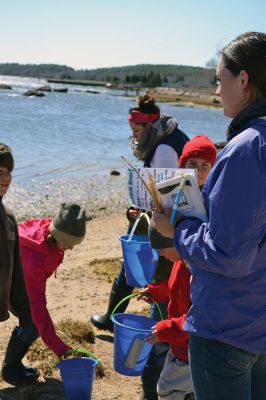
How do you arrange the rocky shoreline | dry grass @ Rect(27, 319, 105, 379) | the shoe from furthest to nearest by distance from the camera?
1. the rocky shoreline
2. the shoe
3. dry grass @ Rect(27, 319, 105, 379)

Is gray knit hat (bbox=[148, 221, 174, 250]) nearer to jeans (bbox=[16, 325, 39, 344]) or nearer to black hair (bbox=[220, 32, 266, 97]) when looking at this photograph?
black hair (bbox=[220, 32, 266, 97])

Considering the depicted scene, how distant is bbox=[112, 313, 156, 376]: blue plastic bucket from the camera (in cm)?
314

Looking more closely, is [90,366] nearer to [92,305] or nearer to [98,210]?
[92,305]

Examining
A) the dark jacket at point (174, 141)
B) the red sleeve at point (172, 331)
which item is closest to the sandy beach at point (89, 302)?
the red sleeve at point (172, 331)

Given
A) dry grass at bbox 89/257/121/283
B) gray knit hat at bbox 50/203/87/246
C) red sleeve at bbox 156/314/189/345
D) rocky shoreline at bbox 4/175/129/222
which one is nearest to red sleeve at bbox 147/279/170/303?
red sleeve at bbox 156/314/189/345

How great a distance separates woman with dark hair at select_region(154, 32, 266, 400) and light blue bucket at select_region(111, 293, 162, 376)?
3.23ft

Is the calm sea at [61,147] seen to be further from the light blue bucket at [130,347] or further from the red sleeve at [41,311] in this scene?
the light blue bucket at [130,347]

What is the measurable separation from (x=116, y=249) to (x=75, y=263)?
95 centimetres

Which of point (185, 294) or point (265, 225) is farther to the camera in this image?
A: point (185, 294)

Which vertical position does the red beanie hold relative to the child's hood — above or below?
above

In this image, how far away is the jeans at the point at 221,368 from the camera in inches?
81.1

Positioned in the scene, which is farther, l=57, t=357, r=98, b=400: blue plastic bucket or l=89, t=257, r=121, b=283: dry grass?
l=89, t=257, r=121, b=283: dry grass

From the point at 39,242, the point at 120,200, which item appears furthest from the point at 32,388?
the point at 120,200

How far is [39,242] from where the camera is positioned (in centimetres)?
394
